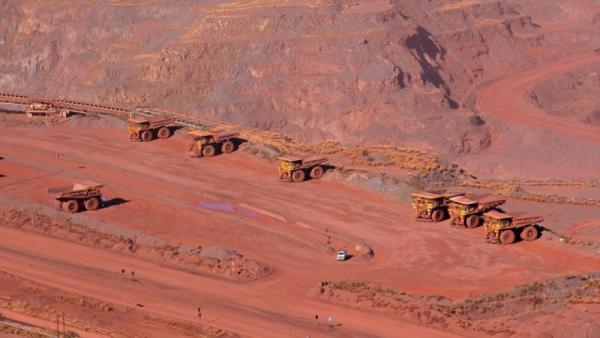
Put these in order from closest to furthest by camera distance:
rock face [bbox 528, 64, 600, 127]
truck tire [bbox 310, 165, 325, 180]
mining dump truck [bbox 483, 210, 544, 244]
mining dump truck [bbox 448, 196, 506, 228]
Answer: mining dump truck [bbox 483, 210, 544, 244], mining dump truck [bbox 448, 196, 506, 228], truck tire [bbox 310, 165, 325, 180], rock face [bbox 528, 64, 600, 127]

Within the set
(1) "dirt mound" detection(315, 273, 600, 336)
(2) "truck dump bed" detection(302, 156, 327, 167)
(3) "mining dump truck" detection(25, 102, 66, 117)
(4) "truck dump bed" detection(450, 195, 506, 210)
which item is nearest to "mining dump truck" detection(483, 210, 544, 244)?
(4) "truck dump bed" detection(450, 195, 506, 210)

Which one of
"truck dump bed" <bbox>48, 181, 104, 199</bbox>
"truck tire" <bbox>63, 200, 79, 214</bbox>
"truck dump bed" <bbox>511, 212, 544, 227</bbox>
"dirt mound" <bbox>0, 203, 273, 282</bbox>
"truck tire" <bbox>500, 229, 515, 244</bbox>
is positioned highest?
"truck dump bed" <bbox>48, 181, 104, 199</bbox>

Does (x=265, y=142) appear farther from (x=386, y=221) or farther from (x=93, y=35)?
(x=93, y=35)

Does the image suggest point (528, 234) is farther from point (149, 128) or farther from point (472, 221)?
point (149, 128)

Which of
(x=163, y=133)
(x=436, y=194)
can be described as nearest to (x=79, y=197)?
(x=163, y=133)

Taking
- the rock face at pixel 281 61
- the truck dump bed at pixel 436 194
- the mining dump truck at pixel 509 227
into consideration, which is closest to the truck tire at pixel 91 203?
the truck dump bed at pixel 436 194

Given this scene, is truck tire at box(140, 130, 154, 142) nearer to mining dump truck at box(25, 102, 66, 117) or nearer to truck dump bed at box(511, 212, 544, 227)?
mining dump truck at box(25, 102, 66, 117)

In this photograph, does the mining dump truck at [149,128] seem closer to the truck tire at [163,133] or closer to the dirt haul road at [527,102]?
the truck tire at [163,133]
